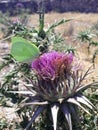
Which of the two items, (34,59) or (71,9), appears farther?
(71,9)

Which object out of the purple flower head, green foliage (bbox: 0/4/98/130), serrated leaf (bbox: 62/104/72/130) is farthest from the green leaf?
serrated leaf (bbox: 62/104/72/130)

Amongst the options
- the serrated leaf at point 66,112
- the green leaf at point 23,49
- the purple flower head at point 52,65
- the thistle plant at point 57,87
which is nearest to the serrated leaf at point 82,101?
the thistle plant at point 57,87

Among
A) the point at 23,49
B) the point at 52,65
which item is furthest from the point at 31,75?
the point at 23,49

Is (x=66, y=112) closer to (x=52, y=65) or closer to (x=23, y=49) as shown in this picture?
(x=52, y=65)

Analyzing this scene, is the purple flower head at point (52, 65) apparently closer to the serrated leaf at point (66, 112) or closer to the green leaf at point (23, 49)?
the green leaf at point (23, 49)

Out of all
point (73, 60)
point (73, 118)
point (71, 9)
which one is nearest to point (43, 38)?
point (73, 60)

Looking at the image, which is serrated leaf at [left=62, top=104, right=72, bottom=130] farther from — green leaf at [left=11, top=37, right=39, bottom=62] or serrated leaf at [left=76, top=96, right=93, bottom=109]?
green leaf at [left=11, top=37, right=39, bottom=62]

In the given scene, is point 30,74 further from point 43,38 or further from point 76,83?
point 76,83
